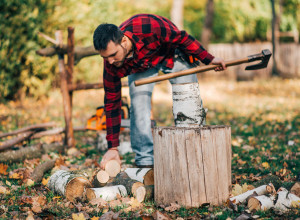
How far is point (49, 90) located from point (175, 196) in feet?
23.9

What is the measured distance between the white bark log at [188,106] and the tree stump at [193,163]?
18 centimetres

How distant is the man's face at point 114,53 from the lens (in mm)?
2775

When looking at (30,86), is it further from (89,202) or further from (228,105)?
(89,202)

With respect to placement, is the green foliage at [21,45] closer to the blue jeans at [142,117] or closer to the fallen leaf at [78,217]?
the blue jeans at [142,117]

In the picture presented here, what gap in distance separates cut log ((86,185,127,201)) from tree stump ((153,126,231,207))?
47cm

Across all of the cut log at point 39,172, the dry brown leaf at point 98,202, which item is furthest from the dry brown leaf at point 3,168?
the dry brown leaf at point 98,202

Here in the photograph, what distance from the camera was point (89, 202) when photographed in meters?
2.91

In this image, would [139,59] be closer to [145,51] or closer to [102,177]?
[145,51]

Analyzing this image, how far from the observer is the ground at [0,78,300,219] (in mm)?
2709

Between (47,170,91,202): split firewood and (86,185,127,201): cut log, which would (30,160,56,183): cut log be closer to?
(47,170,91,202): split firewood

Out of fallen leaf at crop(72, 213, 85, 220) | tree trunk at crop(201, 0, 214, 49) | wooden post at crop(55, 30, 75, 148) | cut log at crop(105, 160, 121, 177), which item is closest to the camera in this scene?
fallen leaf at crop(72, 213, 85, 220)

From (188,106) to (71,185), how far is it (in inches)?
51.4

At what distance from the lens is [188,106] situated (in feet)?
9.34

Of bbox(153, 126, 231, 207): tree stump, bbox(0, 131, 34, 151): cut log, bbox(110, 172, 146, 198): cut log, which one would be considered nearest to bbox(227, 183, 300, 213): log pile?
bbox(153, 126, 231, 207): tree stump
